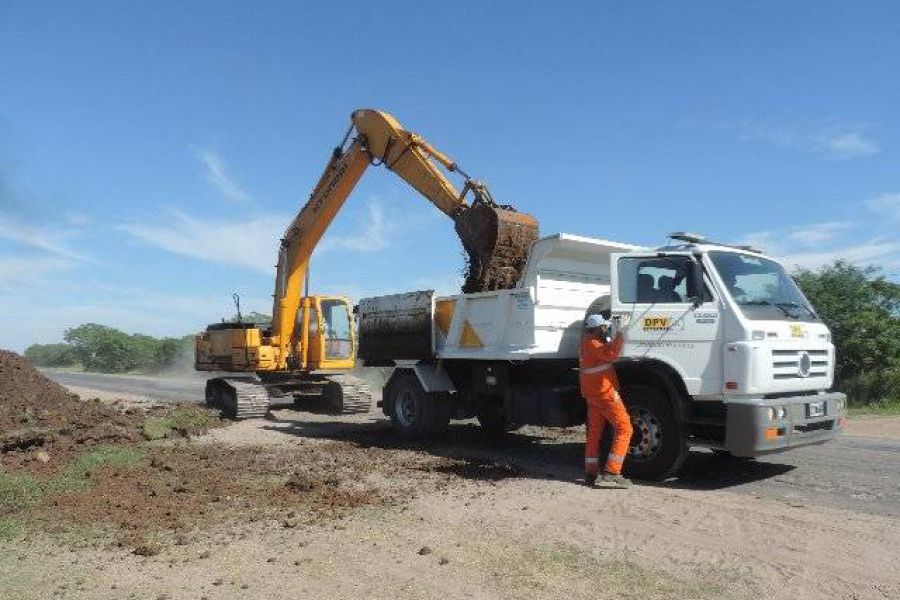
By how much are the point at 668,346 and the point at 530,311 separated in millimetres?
1929

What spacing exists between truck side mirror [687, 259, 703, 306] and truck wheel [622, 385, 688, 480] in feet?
3.48

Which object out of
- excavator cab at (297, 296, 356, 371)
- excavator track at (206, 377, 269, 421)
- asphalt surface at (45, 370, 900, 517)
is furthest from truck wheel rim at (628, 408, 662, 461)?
excavator cab at (297, 296, 356, 371)

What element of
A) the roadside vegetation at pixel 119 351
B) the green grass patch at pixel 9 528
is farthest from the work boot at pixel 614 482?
the roadside vegetation at pixel 119 351

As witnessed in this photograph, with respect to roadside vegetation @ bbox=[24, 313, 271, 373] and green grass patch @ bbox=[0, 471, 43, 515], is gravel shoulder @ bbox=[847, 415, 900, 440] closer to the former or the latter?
green grass patch @ bbox=[0, 471, 43, 515]

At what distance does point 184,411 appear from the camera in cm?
1462

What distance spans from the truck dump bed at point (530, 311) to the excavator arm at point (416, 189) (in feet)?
2.13

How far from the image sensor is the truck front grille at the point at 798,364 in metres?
7.47

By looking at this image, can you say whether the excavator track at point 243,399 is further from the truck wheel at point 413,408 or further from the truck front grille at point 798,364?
the truck front grille at point 798,364

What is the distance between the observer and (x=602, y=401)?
775 centimetres

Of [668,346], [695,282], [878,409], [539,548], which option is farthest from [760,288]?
[878,409]

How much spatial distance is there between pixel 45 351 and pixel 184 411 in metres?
78.0

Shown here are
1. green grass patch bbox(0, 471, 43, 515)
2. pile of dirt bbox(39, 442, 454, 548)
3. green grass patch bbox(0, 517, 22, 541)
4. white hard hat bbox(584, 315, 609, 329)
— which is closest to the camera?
green grass patch bbox(0, 517, 22, 541)

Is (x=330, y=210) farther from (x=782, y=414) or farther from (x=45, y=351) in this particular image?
(x=45, y=351)

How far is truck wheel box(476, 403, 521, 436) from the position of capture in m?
11.1
